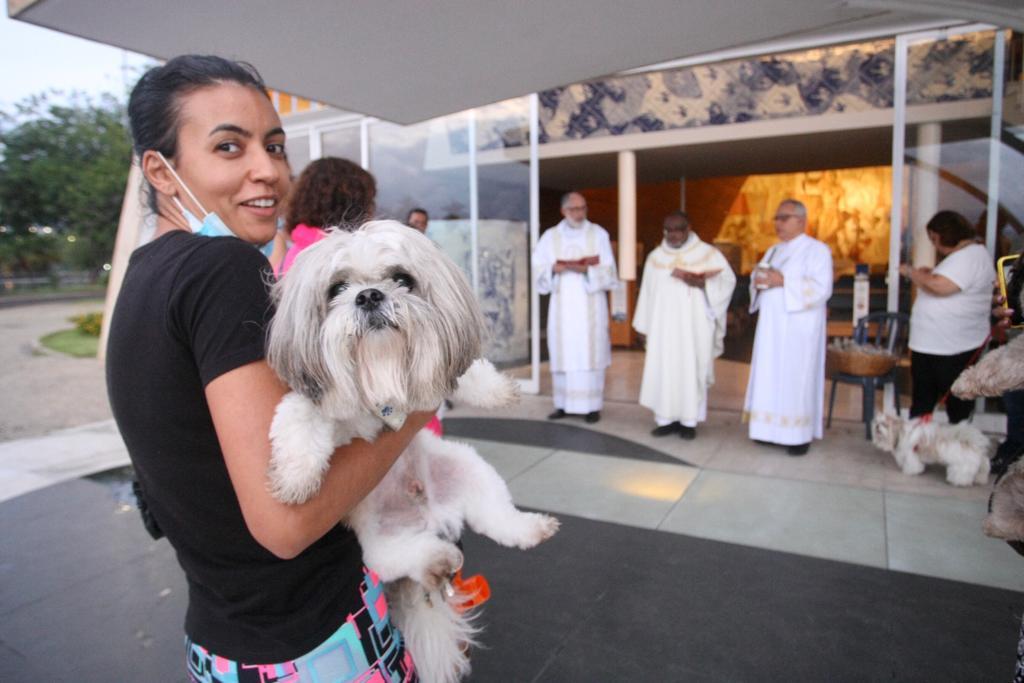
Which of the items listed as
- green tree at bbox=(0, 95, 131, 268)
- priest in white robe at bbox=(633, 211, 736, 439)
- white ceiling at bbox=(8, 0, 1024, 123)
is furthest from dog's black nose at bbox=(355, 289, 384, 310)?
green tree at bbox=(0, 95, 131, 268)

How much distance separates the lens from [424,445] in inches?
64.6

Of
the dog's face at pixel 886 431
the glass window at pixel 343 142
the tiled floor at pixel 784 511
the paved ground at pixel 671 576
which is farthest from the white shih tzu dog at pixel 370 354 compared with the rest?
the glass window at pixel 343 142

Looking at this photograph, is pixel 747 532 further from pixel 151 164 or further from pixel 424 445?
pixel 151 164

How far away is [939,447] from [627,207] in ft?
19.3

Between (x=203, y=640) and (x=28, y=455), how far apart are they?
22.7 ft

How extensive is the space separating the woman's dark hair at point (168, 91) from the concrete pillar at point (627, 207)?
8.68 metres

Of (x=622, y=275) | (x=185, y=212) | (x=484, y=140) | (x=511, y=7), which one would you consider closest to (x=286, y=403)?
(x=185, y=212)

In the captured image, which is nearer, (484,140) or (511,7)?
(511,7)

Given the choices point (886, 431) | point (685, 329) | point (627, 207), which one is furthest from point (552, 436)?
point (627, 207)

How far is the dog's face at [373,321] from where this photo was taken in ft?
3.67

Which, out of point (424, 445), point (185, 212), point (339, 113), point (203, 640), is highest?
point (339, 113)

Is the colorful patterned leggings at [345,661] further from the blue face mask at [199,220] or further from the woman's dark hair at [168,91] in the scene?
the woman's dark hair at [168,91]

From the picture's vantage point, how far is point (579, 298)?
23.1 ft

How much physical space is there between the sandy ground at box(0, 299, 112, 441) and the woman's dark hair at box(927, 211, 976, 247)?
33.7 ft
